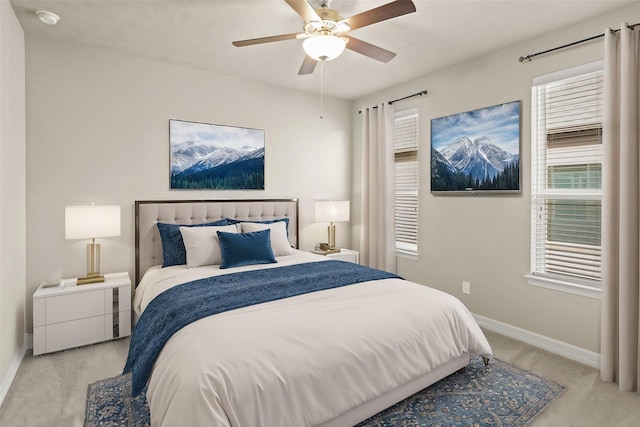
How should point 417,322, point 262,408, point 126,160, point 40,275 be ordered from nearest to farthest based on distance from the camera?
point 262,408 → point 417,322 → point 40,275 → point 126,160

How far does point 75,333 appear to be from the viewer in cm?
297

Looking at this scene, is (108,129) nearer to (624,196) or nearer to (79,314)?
(79,314)

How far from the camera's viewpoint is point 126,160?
3484 millimetres

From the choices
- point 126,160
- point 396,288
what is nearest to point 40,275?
point 126,160

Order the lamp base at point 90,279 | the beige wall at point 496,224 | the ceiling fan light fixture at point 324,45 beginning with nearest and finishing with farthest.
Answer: the ceiling fan light fixture at point 324,45 → the beige wall at point 496,224 → the lamp base at point 90,279

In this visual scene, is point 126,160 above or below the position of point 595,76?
below

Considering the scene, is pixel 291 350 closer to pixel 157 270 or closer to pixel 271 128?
pixel 157 270

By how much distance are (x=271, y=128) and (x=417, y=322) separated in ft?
9.89

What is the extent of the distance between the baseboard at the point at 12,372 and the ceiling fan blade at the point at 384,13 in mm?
3188

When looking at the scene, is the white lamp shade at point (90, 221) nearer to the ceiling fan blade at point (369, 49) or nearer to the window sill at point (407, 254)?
the ceiling fan blade at point (369, 49)

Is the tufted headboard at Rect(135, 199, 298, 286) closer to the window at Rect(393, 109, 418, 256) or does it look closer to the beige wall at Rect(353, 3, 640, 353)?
the window at Rect(393, 109, 418, 256)

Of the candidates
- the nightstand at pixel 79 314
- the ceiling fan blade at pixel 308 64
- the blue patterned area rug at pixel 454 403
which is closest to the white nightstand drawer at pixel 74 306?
the nightstand at pixel 79 314

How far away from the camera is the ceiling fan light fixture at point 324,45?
7.41ft

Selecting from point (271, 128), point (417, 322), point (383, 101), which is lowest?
point (417, 322)
